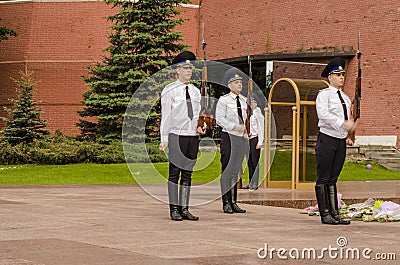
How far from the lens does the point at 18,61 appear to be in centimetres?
3669

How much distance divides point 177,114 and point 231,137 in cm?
127

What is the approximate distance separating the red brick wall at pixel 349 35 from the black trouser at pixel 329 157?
18078 mm

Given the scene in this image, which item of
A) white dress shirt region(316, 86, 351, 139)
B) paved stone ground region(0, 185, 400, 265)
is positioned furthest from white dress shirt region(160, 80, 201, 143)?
white dress shirt region(316, 86, 351, 139)

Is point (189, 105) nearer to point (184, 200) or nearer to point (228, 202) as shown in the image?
point (184, 200)

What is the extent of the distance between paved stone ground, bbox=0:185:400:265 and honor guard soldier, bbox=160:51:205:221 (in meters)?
0.34

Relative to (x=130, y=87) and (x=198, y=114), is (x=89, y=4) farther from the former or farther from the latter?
(x=198, y=114)

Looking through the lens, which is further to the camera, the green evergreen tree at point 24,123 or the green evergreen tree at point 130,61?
the green evergreen tree at point 24,123

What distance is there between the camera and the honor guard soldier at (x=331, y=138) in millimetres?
9969

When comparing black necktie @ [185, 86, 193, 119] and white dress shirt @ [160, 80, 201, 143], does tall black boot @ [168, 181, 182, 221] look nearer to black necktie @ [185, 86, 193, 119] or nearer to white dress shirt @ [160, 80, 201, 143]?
white dress shirt @ [160, 80, 201, 143]

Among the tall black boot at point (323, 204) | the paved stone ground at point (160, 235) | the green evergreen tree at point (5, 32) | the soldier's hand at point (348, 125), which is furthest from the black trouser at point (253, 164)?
the green evergreen tree at point (5, 32)

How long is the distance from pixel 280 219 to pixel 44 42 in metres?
27.6

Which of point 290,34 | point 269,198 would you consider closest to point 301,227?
point 269,198

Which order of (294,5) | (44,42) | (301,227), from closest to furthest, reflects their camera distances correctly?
(301,227) → (294,5) → (44,42)

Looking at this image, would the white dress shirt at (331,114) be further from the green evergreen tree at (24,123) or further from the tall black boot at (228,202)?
the green evergreen tree at (24,123)
